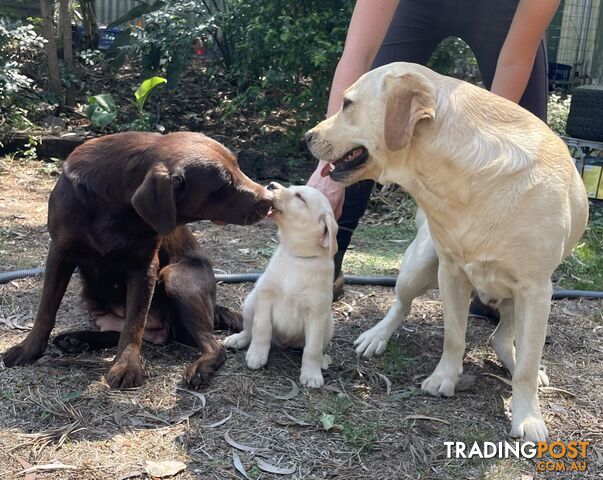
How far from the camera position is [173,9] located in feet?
29.4

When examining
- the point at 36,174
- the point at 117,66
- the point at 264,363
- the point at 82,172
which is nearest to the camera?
the point at 82,172

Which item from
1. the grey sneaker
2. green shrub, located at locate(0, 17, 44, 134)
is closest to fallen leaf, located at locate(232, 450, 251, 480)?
the grey sneaker

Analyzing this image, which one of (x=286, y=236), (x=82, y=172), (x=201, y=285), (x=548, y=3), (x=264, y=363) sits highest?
(x=548, y=3)

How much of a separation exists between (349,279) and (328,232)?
152cm

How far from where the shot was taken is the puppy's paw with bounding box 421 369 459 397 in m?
3.39

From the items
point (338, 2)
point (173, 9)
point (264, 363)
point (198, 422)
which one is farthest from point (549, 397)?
point (173, 9)

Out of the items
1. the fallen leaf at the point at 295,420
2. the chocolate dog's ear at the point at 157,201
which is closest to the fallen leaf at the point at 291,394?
the fallen leaf at the point at 295,420

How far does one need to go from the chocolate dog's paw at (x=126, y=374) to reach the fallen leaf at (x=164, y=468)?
0.61m

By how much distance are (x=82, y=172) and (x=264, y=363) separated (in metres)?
1.19

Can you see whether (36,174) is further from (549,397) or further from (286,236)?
(549,397)

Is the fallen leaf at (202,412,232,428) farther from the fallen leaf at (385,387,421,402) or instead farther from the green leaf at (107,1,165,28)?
the green leaf at (107,1,165,28)

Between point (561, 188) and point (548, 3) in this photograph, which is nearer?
point (561, 188)

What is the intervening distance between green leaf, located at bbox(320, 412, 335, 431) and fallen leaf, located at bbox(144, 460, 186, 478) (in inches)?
23.9

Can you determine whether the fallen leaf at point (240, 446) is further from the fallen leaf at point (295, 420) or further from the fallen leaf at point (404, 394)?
the fallen leaf at point (404, 394)
